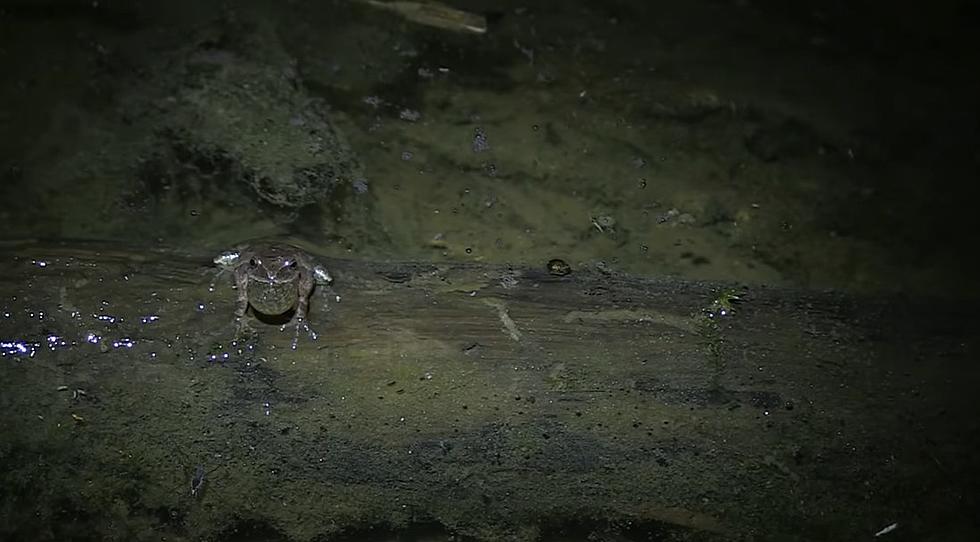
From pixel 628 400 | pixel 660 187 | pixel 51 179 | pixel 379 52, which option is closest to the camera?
pixel 628 400

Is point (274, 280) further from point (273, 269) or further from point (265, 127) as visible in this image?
point (265, 127)

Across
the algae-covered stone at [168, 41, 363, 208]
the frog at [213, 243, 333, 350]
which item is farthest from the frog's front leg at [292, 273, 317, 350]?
the algae-covered stone at [168, 41, 363, 208]

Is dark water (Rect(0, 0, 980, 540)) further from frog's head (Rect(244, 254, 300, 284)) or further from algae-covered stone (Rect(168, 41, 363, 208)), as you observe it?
frog's head (Rect(244, 254, 300, 284))

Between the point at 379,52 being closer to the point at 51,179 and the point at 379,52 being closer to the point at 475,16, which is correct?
the point at 475,16

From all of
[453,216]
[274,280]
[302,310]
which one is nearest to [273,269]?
[274,280]

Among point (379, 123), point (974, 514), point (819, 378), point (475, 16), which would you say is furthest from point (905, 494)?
point (475, 16)

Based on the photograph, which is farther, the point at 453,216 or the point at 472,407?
the point at 453,216
